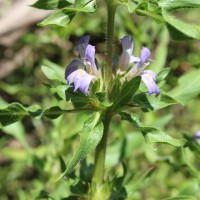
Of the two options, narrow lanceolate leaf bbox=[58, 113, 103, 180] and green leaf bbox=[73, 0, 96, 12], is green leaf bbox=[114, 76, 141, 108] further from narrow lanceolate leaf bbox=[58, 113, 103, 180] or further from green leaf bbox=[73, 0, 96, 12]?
green leaf bbox=[73, 0, 96, 12]

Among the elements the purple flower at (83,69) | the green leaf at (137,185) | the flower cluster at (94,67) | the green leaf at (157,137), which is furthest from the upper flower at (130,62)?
the green leaf at (137,185)

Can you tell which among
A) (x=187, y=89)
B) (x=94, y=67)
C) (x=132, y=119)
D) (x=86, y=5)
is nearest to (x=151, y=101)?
(x=132, y=119)

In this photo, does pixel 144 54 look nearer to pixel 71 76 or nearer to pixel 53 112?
pixel 71 76

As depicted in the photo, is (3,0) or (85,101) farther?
(3,0)

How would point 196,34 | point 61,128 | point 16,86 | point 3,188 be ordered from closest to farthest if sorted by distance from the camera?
point 196,34 < point 61,128 < point 3,188 < point 16,86

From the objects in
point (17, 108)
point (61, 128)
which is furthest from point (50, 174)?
point (17, 108)

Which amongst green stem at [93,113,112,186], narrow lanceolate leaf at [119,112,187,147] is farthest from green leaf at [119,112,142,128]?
green stem at [93,113,112,186]

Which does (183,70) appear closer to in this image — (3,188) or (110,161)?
(3,188)
